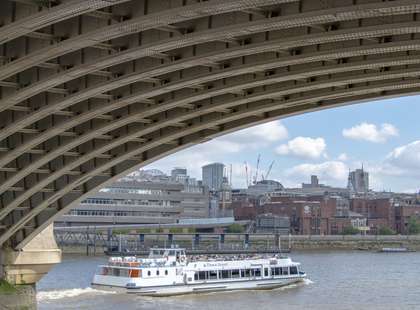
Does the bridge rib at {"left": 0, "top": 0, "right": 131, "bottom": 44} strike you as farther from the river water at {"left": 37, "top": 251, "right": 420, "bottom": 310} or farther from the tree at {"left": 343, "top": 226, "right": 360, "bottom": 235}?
the tree at {"left": 343, "top": 226, "right": 360, "bottom": 235}

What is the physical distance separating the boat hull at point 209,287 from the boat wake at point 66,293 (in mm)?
868

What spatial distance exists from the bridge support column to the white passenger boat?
24.2 meters

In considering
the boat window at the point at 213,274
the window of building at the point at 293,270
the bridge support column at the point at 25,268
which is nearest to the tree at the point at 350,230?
the window of building at the point at 293,270

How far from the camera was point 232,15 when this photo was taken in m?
19.2

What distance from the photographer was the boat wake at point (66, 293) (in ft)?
194

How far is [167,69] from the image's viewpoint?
2183cm

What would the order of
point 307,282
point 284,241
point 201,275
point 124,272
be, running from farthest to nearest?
1. point 284,241
2. point 307,282
3. point 201,275
4. point 124,272

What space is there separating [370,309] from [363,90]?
1230 inches

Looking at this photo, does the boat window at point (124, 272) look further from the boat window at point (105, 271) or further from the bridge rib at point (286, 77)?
the bridge rib at point (286, 77)

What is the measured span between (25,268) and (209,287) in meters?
30.4

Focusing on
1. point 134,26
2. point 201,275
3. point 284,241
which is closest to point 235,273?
point 201,275

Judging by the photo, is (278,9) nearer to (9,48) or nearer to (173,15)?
(173,15)

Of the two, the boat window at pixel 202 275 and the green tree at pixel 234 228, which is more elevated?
the green tree at pixel 234 228

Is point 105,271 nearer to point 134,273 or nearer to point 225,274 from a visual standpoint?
point 134,273
